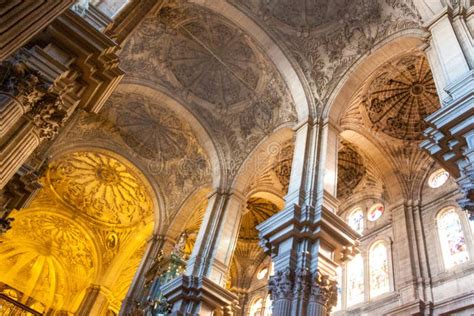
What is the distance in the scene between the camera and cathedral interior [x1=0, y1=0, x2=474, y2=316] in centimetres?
567

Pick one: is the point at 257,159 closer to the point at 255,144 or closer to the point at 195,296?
the point at 255,144

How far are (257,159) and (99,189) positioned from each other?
9.00 meters

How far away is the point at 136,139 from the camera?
1541 centimetres

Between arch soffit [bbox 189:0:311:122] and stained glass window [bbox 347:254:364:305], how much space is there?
209 inches

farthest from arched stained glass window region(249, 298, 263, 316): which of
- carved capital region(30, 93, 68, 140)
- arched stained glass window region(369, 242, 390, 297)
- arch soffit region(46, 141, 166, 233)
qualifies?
carved capital region(30, 93, 68, 140)

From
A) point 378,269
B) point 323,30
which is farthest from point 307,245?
point 323,30

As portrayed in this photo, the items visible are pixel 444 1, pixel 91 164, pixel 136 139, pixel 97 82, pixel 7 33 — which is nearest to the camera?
pixel 7 33

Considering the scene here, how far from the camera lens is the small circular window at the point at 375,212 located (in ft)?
44.2

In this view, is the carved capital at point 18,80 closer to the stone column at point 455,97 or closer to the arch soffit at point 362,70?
the stone column at point 455,97

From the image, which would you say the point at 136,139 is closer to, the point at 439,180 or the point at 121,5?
the point at 121,5

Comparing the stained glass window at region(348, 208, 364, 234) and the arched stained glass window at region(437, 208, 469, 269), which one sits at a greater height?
the stained glass window at region(348, 208, 364, 234)

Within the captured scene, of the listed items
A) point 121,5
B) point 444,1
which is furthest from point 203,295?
point 444,1

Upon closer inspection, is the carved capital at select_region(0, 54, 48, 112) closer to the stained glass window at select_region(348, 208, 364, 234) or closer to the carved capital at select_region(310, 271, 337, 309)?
the carved capital at select_region(310, 271, 337, 309)

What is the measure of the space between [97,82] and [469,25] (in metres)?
6.17
